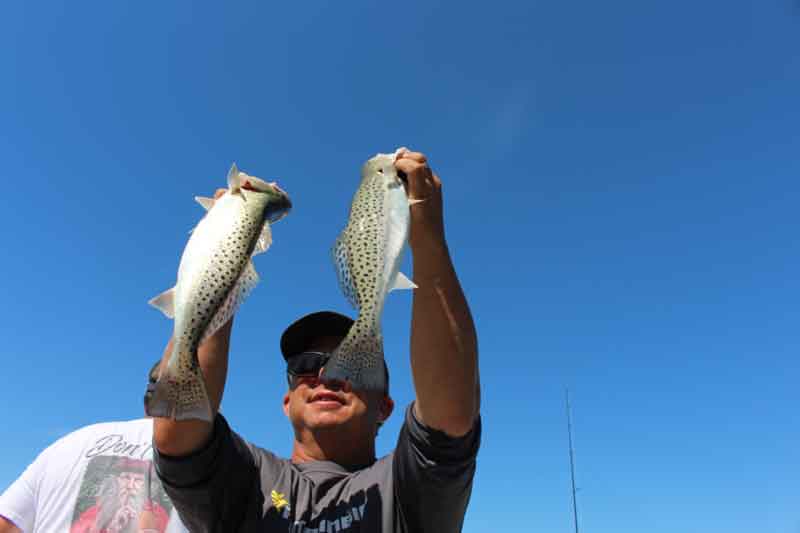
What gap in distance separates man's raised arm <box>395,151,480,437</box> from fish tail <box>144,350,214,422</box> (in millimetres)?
1162

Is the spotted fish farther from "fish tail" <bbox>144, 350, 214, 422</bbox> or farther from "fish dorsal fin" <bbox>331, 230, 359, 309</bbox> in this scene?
"fish tail" <bbox>144, 350, 214, 422</bbox>

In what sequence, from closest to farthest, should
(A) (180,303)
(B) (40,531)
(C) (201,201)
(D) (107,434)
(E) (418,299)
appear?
(A) (180,303), (E) (418,299), (C) (201,201), (B) (40,531), (D) (107,434)

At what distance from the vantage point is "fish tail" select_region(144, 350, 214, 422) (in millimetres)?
2928

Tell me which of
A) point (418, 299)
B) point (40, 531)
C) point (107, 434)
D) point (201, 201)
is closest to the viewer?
point (418, 299)

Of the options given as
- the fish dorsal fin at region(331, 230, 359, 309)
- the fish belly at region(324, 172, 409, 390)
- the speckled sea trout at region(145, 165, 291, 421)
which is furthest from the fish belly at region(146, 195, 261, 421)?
the fish belly at region(324, 172, 409, 390)

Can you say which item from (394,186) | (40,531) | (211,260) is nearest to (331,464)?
(211,260)

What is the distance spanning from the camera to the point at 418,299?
136 inches

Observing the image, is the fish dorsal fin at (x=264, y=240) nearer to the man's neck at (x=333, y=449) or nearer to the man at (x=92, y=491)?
the man's neck at (x=333, y=449)

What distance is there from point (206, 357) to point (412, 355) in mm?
1251

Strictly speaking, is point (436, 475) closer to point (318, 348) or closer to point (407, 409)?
point (407, 409)

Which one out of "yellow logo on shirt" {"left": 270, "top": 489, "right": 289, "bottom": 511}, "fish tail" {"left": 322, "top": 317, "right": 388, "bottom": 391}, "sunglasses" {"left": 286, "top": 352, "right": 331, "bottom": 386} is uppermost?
"sunglasses" {"left": 286, "top": 352, "right": 331, "bottom": 386}

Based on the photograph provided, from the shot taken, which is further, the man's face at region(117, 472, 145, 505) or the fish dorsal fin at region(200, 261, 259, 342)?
the man's face at region(117, 472, 145, 505)

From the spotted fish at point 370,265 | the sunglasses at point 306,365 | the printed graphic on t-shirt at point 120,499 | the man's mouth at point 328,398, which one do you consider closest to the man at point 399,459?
the spotted fish at point 370,265

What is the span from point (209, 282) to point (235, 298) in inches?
8.7
